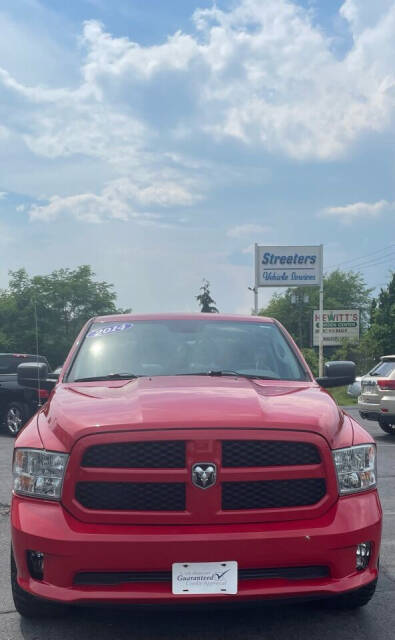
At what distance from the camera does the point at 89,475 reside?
3.34 m

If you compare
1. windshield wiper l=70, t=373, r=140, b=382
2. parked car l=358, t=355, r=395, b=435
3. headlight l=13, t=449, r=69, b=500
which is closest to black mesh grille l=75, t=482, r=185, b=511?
headlight l=13, t=449, r=69, b=500

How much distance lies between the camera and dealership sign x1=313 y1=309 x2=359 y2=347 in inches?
1780

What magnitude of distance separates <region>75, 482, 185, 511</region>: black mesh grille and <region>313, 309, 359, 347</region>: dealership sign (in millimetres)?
42197

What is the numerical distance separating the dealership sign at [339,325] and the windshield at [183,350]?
4025cm

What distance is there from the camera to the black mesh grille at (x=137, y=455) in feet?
10.9

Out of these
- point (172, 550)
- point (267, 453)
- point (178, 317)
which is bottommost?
point (172, 550)

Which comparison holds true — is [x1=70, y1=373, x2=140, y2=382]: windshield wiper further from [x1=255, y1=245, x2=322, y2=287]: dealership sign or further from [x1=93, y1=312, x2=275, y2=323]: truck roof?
[x1=255, y1=245, x2=322, y2=287]: dealership sign

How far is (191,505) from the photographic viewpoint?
329 centimetres

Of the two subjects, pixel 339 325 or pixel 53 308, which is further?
pixel 53 308

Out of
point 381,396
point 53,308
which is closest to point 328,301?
point 53,308

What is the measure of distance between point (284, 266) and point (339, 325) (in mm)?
7755

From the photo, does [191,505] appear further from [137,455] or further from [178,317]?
[178,317]

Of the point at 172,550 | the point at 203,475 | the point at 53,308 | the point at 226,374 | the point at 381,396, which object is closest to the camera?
the point at 172,550

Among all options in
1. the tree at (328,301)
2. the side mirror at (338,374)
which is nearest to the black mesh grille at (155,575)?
the side mirror at (338,374)
